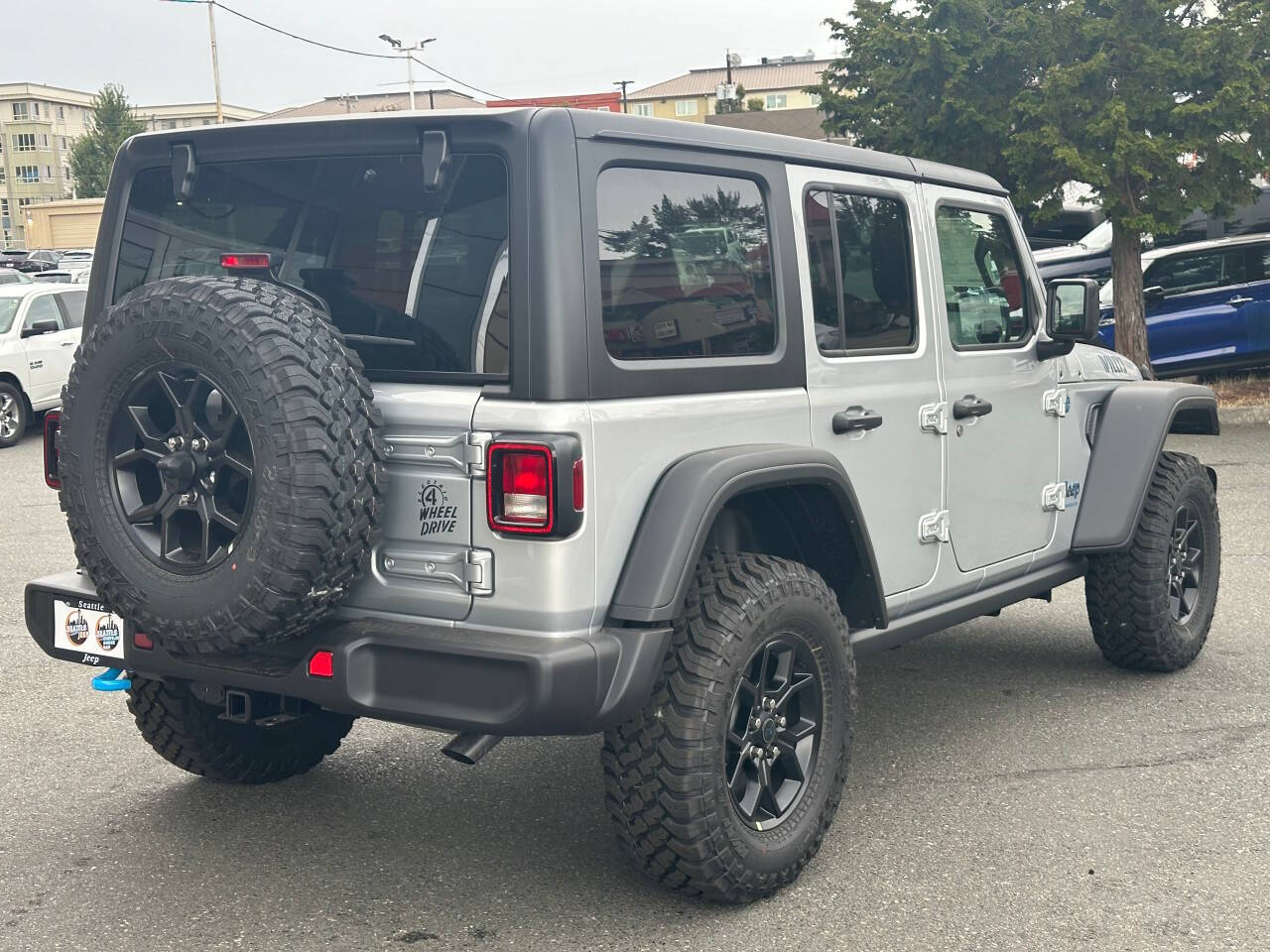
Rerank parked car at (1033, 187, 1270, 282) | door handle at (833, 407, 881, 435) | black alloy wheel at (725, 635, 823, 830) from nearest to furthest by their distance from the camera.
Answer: black alloy wheel at (725, 635, 823, 830) < door handle at (833, 407, 881, 435) < parked car at (1033, 187, 1270, 282)

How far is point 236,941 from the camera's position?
11.3ft

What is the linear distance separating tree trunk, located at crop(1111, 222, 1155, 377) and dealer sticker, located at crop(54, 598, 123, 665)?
12.1 m

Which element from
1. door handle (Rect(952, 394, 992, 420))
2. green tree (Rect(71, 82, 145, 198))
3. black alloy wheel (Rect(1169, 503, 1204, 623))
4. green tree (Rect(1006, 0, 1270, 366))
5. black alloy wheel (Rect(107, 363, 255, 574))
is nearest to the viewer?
black alloy wheel (Rect(107, 363, 255, 574))

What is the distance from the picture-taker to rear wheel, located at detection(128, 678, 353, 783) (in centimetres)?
434

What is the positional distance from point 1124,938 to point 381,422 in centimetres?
216

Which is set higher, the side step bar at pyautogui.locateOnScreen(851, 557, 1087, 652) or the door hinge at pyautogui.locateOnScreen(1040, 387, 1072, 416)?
the door hinge at pyautogui.locateOnScreen(1040, 387, 1072, 416)

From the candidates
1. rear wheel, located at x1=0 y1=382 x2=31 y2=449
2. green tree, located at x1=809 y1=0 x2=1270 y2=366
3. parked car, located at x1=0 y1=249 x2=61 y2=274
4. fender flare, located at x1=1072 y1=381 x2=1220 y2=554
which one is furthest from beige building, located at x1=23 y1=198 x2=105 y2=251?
fender flare, located at x1=1072 y1=381 x2=1220 y2=554

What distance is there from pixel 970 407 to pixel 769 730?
1.46 m

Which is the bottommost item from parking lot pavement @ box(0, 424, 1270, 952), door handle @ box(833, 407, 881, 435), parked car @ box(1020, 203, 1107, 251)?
parking lot pavement @ box(0, 424, 1270, 952)

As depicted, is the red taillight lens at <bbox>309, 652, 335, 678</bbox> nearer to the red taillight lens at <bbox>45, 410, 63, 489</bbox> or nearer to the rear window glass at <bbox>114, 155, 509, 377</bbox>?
the rear window glass at <bbox>114, 155, 509, 377</bbox>

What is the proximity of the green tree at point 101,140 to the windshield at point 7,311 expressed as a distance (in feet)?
202

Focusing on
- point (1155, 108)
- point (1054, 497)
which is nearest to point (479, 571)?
point (1054, 497)

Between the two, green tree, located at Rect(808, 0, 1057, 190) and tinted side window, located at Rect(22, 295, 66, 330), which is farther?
tinted side window, located at Rect(22, 295, 66, 330)

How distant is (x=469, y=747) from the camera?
340 cm
